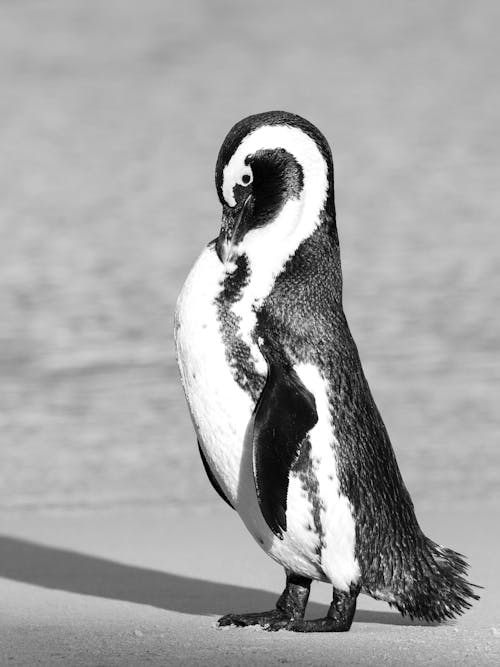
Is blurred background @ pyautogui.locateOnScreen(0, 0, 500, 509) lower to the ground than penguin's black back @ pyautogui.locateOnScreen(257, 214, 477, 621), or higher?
higher

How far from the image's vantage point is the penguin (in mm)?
4152

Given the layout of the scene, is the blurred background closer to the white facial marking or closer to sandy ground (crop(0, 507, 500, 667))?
sandy ground (crop(0, 507, 500, 667))

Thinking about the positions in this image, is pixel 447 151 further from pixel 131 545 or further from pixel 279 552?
pixel 279 552

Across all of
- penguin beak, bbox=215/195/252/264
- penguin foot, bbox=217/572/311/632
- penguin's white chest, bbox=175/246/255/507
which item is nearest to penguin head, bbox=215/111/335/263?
penguin beak, bbox=215/195/252/264

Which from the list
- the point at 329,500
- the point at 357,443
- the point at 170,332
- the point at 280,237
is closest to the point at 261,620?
the point at 329,500

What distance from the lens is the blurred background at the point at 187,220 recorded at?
7004mm

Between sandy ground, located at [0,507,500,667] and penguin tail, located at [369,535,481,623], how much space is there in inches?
2.1

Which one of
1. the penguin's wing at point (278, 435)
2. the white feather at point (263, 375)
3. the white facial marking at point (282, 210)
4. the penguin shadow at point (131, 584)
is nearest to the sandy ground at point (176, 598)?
the penguin shadow at point (131, 584)

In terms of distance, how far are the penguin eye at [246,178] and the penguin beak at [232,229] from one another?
0.04 meters

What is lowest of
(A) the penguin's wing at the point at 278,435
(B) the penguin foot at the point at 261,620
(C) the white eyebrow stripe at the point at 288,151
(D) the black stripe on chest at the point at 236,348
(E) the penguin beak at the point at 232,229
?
(B) the penguin foot at the point at 261,620

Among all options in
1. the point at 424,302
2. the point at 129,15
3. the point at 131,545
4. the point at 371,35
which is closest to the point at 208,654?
the point at 131,545

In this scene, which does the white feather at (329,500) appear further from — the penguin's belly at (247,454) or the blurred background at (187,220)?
the blurred background at (187,220)

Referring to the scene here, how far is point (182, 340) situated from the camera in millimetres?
4266

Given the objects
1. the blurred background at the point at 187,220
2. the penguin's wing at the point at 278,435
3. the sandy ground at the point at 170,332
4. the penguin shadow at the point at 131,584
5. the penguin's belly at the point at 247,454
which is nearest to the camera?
the penguin's wing at the point at 278,435
